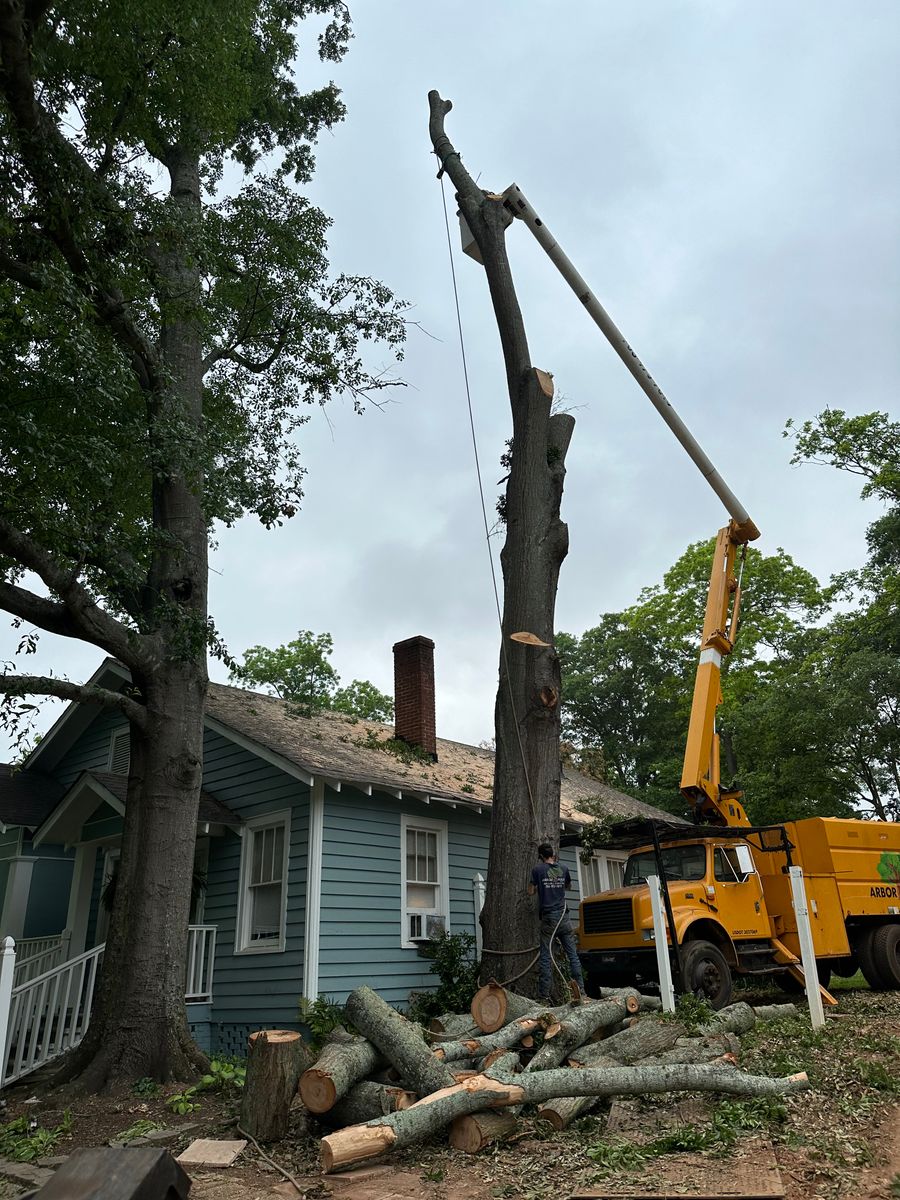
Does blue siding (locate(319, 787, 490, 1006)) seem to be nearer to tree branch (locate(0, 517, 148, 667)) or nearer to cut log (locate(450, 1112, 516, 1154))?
tree branch (locate(0, 517, 148, 667))

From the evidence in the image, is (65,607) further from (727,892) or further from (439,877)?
(727,892)

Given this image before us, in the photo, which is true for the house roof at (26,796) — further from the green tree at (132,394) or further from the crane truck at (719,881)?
the crane truck at (719,881)

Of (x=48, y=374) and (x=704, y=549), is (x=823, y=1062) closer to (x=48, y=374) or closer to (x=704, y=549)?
(x=48, y=374)

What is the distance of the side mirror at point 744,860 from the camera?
11055 mm

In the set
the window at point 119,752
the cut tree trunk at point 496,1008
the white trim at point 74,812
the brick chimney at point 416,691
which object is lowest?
the cut tree trunk at point 496,1008

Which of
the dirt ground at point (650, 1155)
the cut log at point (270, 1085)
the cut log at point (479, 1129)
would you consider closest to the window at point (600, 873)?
the dirt ground at point (650, 1155)

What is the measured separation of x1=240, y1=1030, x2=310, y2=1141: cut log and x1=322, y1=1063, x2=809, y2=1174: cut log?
869 mm

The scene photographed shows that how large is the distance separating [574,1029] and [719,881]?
5.06 metres

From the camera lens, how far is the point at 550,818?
357 inches

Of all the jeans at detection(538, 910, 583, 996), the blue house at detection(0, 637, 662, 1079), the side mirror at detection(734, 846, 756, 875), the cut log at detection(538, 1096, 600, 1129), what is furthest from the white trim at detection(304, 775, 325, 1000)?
the cut log at detection(538, 1096, 600, 1129)

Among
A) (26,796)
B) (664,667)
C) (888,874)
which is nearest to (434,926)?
(888,874)

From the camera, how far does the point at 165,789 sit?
9508mm

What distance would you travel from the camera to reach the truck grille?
33.8ft

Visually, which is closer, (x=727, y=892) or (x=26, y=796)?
(x=727, y=892)
